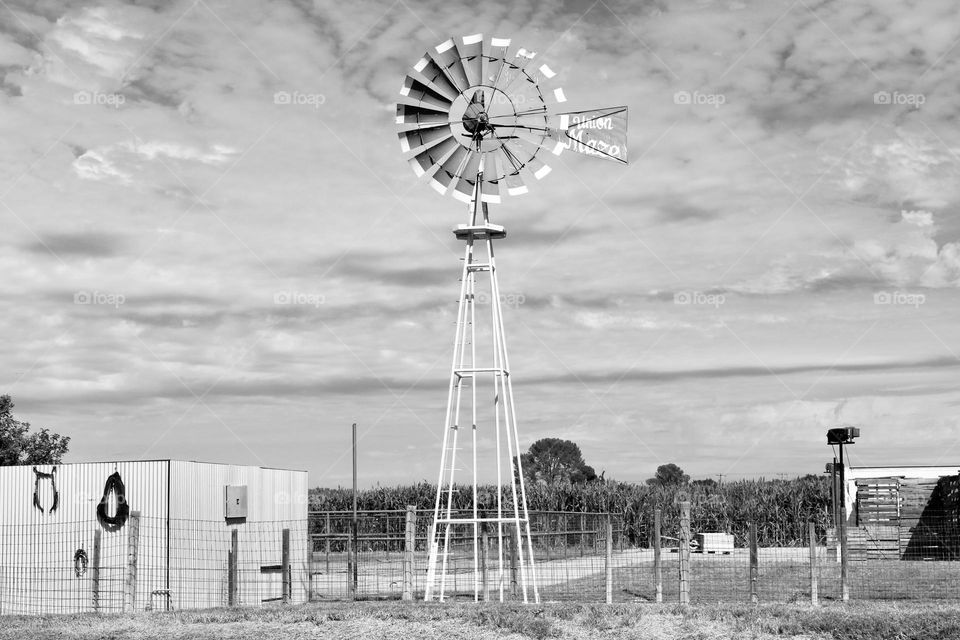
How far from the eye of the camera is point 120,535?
77.6 ft

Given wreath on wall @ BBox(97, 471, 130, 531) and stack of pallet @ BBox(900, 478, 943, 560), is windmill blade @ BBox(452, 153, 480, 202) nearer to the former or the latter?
wreath on wall @ BBox(97, 471, 130, 531)

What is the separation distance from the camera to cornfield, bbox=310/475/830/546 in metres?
51.6

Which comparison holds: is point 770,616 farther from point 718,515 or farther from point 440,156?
point 718,515

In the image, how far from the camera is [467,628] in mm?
15820

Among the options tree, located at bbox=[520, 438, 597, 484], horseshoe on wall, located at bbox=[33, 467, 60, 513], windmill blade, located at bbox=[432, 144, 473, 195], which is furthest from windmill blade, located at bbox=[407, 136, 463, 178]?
tree, located at bbox=[520, 438, 597, 484]

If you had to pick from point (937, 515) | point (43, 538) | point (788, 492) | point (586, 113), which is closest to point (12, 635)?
point (43, 538)

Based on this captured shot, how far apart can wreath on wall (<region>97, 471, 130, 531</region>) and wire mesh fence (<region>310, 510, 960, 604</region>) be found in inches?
176

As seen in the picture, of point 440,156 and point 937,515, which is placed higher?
point 440,156

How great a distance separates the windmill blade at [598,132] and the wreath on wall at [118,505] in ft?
42.4

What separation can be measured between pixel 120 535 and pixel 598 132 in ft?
46.4

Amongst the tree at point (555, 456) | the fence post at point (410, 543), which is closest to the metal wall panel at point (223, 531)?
the fence post at point (410, 543)

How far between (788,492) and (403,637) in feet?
137

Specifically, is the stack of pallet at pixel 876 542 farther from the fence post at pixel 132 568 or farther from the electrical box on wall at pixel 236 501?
the fence post at pixel 132 568

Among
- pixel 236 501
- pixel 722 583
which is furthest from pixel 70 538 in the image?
pixel 722 583
